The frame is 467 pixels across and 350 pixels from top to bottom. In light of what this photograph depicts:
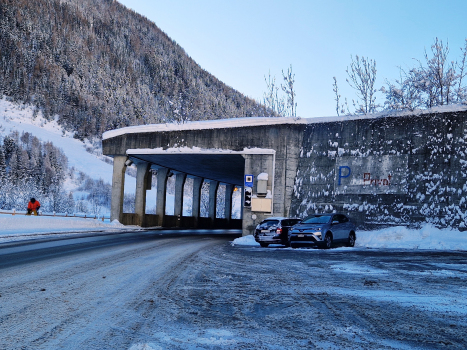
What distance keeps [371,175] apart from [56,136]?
138 meters

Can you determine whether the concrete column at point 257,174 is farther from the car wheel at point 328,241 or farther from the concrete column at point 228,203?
the concrete column at point 228,203

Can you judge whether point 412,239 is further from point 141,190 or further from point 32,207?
point 32,207

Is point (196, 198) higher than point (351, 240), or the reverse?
point (196, 198)

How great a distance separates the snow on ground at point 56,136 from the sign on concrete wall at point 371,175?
10127 centimetres

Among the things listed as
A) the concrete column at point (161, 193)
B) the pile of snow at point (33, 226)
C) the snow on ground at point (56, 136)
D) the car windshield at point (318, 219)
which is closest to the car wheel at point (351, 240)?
the car windshield at point (318, 219)

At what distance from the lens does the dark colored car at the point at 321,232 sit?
21.1 metres

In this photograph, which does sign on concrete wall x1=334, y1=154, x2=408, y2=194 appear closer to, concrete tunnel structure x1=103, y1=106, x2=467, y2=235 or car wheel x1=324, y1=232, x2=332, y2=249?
concrete tunnel structure x1=103, y1=106, x2=467, y2=235

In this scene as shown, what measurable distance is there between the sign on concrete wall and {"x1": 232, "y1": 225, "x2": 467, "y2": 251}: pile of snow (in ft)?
7.71

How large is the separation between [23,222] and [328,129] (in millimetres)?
18923

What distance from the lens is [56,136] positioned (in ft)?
491

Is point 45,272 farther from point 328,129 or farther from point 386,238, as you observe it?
point 328,129

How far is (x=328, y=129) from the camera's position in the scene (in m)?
29.1

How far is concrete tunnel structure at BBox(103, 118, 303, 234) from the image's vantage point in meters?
30.2

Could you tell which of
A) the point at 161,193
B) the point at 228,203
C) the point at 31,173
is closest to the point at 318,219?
the point at 161,193
